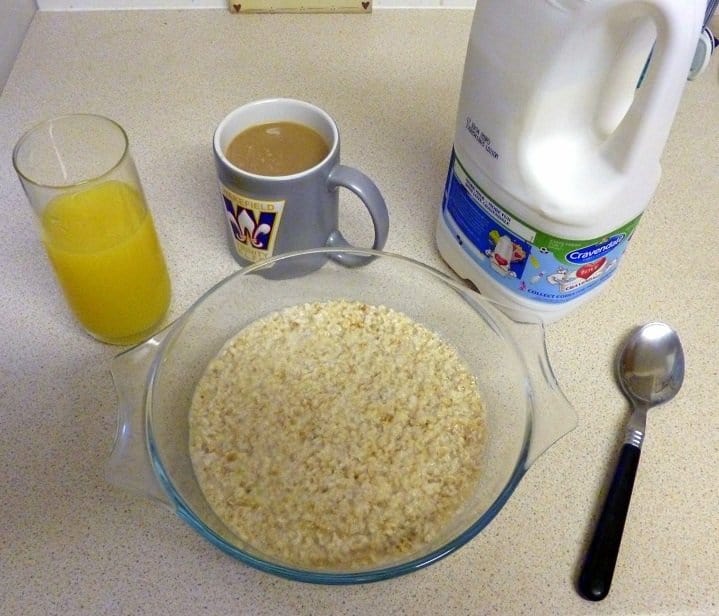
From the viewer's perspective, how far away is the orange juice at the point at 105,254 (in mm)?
564

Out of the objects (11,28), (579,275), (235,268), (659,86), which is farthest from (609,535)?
(11,28)

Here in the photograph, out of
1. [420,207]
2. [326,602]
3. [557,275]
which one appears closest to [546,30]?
[557,275]

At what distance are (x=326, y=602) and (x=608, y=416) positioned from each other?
0.30 m

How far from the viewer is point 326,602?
0.51 meters

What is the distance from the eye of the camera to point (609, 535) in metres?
0.52

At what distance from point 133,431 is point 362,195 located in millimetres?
292

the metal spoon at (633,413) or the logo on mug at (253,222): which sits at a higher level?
the logo on mug at (253,222)

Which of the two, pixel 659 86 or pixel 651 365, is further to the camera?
pixel 651 365

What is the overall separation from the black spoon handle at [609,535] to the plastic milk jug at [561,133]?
0.17 m

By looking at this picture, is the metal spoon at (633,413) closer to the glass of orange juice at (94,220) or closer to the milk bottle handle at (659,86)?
the milk bottle handle at (659,86)

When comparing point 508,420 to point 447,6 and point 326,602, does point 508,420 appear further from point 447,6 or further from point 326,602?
point 447,6

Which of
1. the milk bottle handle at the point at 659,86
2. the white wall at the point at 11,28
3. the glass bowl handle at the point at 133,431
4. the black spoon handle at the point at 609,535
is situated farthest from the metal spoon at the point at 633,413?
the white wall at the point at 11,28

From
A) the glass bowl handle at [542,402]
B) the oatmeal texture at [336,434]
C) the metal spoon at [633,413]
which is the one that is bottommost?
the oatmeal texture at [336,434]

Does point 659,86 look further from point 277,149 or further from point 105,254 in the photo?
point 105,254
